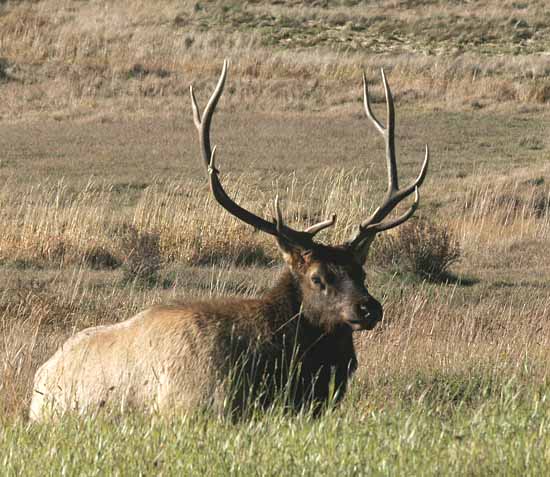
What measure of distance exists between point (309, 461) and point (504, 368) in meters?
3.00

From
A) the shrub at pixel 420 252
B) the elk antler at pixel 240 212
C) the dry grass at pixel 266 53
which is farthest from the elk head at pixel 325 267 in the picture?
the dry grass at pixel 266 53

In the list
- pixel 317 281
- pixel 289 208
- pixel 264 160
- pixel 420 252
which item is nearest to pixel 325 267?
pixel 317 281

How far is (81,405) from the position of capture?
262 inches

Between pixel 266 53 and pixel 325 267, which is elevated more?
pixel 325 267

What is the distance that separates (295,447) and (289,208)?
12338 millimetres

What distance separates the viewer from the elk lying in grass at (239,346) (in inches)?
255

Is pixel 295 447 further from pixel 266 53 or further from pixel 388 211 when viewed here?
pixel 266 53

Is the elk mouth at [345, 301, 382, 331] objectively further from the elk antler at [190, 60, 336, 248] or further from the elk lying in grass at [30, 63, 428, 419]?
the elk antler at [190, 60, 336, 248]

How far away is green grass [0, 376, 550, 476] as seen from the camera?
5.03 m

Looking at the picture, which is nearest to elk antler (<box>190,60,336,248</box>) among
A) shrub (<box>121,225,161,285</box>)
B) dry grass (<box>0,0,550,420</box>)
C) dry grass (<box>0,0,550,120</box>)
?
dry grass (<box>0,0,550,420</box>)

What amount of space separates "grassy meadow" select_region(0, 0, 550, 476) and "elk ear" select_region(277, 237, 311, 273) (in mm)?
821

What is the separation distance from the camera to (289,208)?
17.5m

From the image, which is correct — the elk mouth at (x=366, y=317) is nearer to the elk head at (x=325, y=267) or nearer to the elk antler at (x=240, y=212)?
the elk head at (x=325, y=267)

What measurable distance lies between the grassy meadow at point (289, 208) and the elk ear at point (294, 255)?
0.82m
